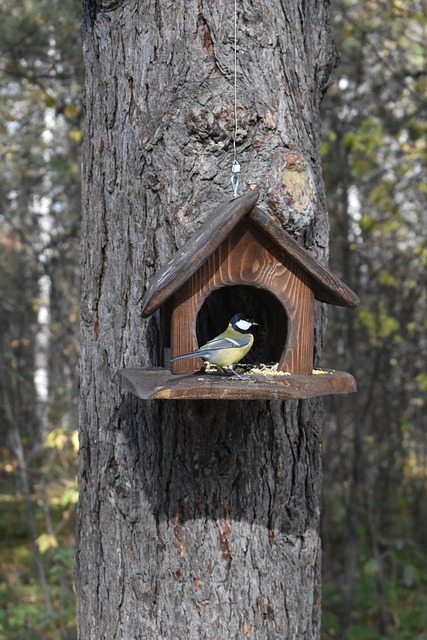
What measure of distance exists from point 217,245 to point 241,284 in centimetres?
21

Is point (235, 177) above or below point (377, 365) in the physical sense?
above

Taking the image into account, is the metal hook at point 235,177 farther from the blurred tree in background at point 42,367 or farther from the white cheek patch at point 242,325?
the blurred tree in background at point 42,367

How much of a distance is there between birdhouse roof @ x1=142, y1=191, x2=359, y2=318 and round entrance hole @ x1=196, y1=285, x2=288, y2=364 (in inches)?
9.8

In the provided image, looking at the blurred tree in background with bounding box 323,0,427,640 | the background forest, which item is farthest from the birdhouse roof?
the blurred tree in background with bounding box 323,0,427,640

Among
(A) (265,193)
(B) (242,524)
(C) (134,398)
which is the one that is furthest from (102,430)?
(A) (265,193)

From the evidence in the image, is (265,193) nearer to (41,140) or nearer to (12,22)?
(12,22)

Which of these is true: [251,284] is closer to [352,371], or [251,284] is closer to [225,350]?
[225,350]

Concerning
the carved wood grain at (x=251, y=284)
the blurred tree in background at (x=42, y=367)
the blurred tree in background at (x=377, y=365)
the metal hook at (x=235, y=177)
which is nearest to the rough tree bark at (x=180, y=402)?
the metal hook at (x=235, y=177)

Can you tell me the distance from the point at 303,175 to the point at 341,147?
3.93 meters

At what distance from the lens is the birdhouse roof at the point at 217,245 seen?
5.61ft

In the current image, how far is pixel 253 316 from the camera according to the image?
7.20 ft

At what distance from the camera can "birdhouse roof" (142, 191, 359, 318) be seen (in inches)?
67.3

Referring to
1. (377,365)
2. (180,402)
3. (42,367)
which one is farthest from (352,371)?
(42,367)

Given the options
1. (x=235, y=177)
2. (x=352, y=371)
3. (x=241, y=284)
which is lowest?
(x=352, y=371)
